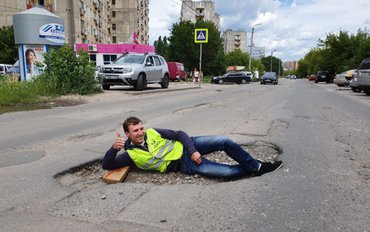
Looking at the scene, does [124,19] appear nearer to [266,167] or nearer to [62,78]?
[62,78]

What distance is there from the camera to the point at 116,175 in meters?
3.62

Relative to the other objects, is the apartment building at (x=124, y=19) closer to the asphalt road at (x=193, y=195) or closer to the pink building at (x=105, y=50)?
the pink building at (x=105, y=50)

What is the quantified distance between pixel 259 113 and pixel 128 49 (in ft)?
89.4

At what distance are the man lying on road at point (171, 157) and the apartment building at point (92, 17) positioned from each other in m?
31.6

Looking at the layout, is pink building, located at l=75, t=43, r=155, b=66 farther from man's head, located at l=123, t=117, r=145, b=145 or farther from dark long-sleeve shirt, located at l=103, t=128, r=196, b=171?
man's head, located at l=123, t=117, r=145, b=145

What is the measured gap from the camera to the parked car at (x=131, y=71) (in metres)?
16.0

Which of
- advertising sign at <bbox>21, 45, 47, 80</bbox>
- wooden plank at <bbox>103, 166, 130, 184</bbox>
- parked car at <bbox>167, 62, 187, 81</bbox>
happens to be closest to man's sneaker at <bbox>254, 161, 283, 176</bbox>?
wooden plank at <bbox>103, 166, 130, 184</bbox>

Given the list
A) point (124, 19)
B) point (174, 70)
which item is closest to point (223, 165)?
point (174, 70)

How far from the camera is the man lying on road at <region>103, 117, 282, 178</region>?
3633 millimetres

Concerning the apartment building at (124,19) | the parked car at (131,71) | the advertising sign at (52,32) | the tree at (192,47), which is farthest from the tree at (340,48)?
the apartment building at (124,19)

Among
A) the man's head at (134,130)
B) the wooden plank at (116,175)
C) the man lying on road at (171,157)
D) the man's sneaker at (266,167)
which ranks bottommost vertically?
the wooden plank at (116,175)

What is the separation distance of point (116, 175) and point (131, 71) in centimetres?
1286

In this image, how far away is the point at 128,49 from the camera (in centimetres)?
3431

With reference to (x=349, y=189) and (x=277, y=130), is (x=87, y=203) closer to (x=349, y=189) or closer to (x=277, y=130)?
(x=349, y=189)
